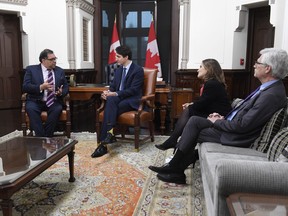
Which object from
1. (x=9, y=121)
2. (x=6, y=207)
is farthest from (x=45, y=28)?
(x=6, y=207)

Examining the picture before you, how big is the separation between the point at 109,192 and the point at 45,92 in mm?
1891

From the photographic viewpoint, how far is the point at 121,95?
3465 millimetres

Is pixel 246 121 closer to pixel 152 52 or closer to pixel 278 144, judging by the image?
pixel 278 144

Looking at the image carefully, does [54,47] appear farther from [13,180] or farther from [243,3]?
[13,180]

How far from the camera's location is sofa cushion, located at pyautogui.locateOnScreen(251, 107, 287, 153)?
1.94m

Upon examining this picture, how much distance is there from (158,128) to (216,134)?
Result: 7.81 feet

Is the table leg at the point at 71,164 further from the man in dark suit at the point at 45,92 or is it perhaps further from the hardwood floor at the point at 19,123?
the hardwood floor at the point at 19,123

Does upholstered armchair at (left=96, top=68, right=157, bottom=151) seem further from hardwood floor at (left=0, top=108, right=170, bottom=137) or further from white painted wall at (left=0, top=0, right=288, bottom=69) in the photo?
white painted wall at (left=0, top=0, right=288, bottom=69)

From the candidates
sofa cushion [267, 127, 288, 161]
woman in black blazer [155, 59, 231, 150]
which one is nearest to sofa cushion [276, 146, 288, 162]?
sofa cushion [267, 127, 288, 161]

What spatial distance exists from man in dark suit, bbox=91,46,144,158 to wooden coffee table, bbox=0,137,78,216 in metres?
0.81

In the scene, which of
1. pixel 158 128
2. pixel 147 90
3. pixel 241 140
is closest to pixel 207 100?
pixel 241 140

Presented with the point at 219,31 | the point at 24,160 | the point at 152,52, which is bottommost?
the point at 24,160

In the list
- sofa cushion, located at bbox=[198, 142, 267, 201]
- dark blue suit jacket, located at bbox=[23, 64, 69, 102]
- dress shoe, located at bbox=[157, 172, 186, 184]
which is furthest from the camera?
dark blue suit jacket, located at bbox=[23, 64, 69, 102]

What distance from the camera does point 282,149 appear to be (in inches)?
67.3
